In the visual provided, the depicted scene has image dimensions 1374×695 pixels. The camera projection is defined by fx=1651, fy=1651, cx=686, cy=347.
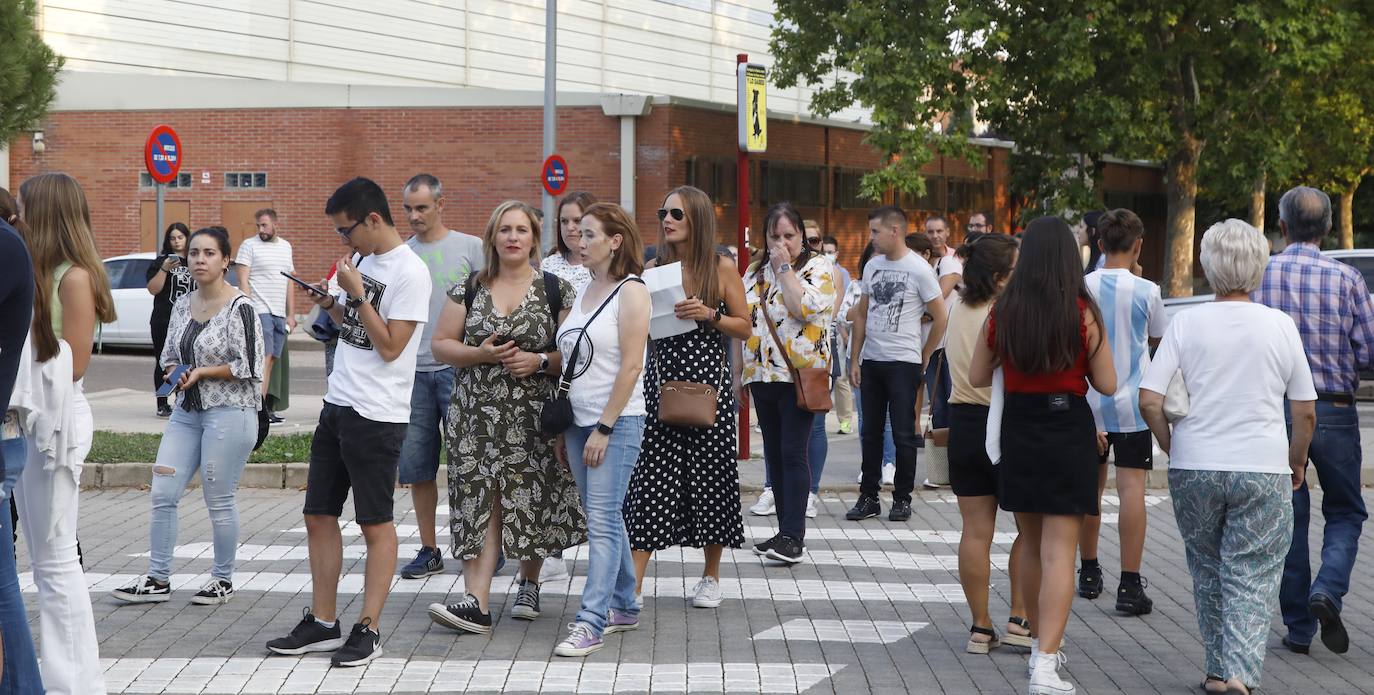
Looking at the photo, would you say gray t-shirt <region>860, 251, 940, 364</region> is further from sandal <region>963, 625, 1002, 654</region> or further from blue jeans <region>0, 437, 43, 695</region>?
blue jeans <region>0, 437, 43, 695</region>

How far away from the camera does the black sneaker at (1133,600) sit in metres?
7.60

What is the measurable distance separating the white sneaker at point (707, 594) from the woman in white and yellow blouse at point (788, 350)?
1.11m

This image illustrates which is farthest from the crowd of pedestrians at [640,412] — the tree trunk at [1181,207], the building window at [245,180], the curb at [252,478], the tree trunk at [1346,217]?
the tree trunk at [1346,217]

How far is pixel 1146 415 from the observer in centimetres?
617

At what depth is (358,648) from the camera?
6457mm

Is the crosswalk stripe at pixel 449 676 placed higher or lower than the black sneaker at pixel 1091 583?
lower

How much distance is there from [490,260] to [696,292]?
3.16 ft

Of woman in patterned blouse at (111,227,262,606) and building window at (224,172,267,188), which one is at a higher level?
building window at (224,172,267,188)

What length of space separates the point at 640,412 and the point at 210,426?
2.20 meters

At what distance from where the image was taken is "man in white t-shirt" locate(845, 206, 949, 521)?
33.8ft

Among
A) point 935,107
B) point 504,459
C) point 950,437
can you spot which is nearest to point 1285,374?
point 950,437

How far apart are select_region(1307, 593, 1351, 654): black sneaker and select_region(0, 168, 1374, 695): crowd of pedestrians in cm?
2

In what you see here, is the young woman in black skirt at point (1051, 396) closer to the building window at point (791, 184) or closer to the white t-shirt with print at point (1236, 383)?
the white t-shirt with print at point (1236, 383)

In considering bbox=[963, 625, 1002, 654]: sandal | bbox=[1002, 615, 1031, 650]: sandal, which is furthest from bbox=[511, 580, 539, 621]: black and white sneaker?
bbox=[1002, 615, 1031, 650]: sandal
